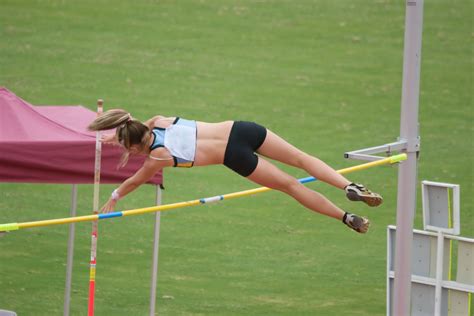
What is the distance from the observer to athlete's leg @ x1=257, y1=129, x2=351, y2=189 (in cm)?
946

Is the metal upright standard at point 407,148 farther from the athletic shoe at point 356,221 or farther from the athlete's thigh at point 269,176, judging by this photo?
the athlete's thigh at point 269,176

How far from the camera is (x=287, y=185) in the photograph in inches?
377

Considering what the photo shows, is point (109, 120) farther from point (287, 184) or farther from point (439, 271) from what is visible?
point (439, 271)

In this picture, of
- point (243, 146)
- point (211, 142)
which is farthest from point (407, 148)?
point (211, 142)

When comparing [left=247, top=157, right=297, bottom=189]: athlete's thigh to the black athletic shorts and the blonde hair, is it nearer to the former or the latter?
the black athletic shorts

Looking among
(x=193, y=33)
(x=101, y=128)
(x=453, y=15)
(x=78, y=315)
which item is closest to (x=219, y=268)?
(x=78, y=315)

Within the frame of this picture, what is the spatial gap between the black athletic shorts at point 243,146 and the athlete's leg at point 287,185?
9 cm

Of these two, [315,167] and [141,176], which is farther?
[315,167]

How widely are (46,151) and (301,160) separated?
90.5 inches

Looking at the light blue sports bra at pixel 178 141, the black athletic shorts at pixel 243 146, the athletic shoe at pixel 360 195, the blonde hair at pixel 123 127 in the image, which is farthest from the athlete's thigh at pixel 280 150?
the blonde hair at pixel 123 127

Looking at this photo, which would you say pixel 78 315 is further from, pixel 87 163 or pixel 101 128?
pixel 101 128

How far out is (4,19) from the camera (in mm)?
24422

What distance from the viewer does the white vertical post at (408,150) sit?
9.53 meters

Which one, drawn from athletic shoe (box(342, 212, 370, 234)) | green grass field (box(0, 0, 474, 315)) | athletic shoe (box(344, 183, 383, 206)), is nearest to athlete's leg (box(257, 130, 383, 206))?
athletic shoe (box(344, 183, 383, 206))
